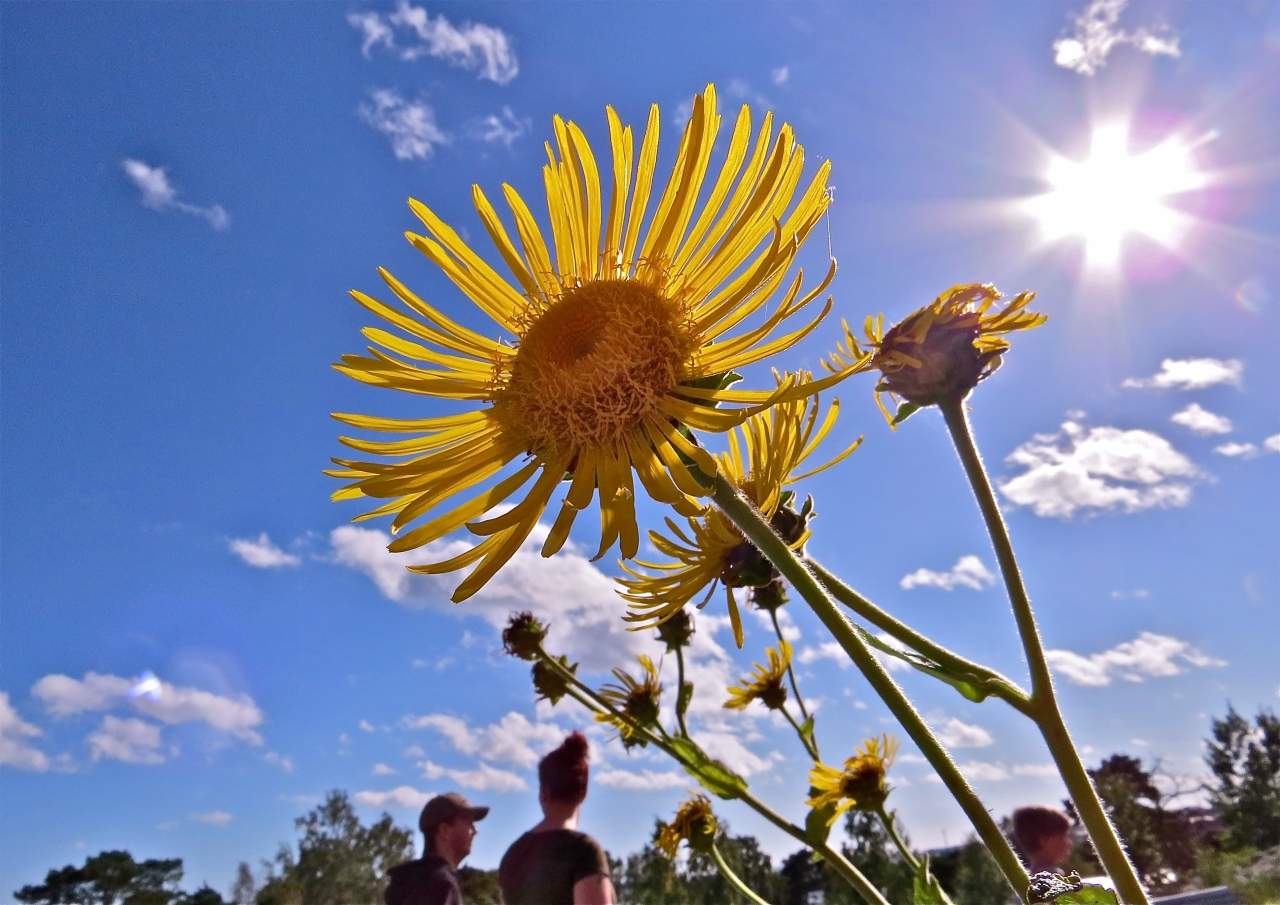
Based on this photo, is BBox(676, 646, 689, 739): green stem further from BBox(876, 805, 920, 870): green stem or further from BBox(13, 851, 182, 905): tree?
BBox(13, 851, 182, 905): tree

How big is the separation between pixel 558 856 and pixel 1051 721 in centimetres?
354

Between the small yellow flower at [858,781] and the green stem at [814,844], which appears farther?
the small yellow flower at [858,781]

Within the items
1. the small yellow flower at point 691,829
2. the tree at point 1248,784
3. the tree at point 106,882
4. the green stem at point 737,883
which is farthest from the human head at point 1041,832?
the tree at point 106,882

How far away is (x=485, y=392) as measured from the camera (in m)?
1.31

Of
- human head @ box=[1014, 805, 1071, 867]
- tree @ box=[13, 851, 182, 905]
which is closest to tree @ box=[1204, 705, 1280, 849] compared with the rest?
human head @ box=[1014, 805, 1071, 867]

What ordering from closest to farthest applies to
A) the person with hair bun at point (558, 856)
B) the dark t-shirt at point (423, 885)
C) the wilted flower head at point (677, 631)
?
the wilted flower head at point (677, 631) → the person with hair bun at point (558, 856) → the dark t-shirt at point (423, 885)

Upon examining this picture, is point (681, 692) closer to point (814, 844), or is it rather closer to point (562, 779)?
point (814, 844)

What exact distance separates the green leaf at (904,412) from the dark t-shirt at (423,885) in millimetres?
4226

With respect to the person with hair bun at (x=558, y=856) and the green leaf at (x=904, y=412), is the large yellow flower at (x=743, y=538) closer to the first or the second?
the green leaf at (x=904, y=412)

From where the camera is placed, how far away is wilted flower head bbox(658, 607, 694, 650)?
2715 mm

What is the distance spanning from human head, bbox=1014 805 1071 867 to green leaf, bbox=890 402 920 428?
400 centimetres

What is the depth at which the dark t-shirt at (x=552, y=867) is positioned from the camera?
12.3 ft

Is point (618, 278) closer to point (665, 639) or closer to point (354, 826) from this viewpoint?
point (665, 639)

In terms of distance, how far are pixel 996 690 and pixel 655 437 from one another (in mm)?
480
